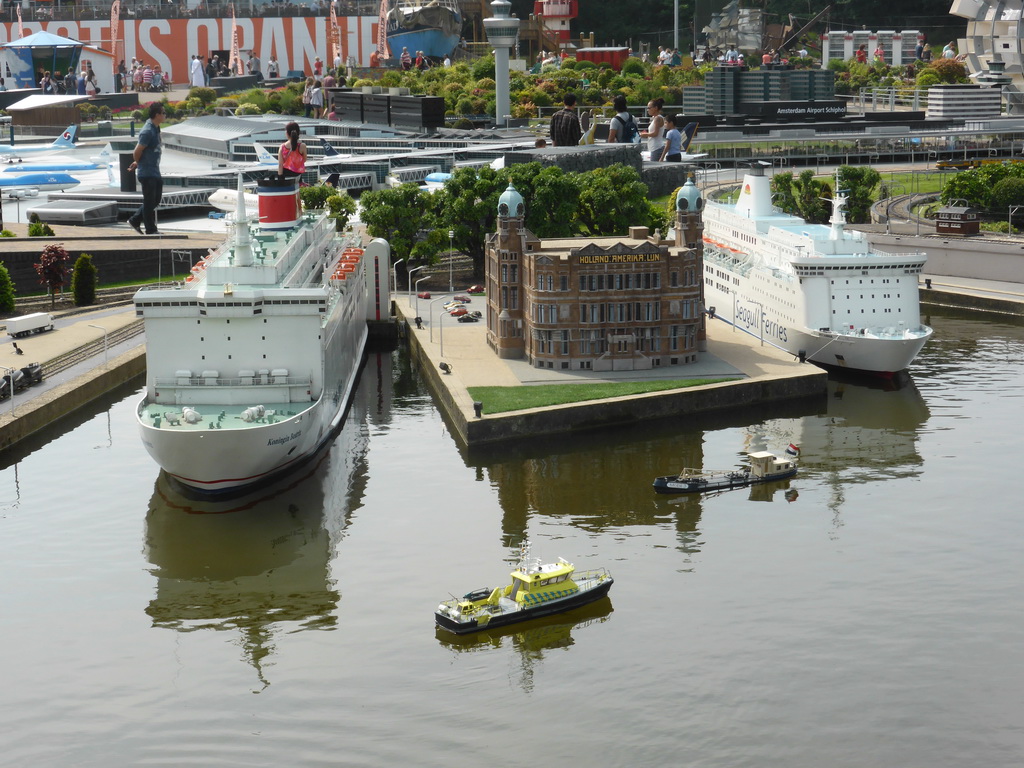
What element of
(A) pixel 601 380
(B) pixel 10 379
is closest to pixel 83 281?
(B) pixel 10 379

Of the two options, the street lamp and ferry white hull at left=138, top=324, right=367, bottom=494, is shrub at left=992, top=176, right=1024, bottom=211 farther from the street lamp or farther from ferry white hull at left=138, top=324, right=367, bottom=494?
the street lamp

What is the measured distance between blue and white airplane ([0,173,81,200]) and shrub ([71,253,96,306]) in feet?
130

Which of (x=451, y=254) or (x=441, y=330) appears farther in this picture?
(x=451, y=254)

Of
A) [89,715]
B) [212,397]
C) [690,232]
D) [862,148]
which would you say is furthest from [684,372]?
[862,148]

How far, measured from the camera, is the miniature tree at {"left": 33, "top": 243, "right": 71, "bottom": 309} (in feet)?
251

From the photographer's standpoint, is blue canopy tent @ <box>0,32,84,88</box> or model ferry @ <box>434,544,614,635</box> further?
blue canopy tent @ <box>0,32,84,88</box>

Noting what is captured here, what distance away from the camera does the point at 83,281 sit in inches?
3095

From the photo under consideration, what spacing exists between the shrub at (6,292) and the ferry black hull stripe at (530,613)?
149 ft

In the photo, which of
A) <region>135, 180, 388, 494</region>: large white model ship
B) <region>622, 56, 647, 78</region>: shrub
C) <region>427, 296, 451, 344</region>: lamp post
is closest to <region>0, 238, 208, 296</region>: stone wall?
<region>427, 296, 451, 344</region>: lamp post

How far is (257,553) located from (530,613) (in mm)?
10306

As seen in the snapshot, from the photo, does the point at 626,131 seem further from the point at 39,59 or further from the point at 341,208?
the point at 39,59

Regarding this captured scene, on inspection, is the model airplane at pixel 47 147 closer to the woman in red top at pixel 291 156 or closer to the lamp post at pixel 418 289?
the lamp post at pixel 418 289

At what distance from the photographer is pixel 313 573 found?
43.8 metres

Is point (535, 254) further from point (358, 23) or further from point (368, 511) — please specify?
point (358, 23)
